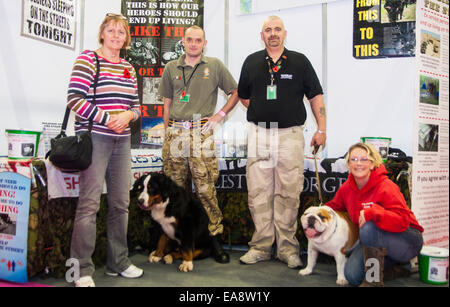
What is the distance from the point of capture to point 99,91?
2.04 metres

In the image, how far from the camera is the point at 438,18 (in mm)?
2465

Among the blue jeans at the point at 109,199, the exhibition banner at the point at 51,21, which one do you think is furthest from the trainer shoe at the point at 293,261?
the exhibition banner at the point at 51,21

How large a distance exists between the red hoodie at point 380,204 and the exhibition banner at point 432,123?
32 centimetres

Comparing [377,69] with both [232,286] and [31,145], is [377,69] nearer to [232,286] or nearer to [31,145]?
[232,286]

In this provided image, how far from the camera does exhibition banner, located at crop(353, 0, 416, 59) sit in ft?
10.8

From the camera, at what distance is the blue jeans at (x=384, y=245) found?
80.8 inches

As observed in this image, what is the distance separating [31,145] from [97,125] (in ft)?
1.95

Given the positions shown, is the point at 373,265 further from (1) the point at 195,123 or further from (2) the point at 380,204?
(1) the point at 195,123

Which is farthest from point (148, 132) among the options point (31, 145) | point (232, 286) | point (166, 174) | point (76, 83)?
point (232, 286)

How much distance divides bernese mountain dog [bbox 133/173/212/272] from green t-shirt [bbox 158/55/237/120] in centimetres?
56

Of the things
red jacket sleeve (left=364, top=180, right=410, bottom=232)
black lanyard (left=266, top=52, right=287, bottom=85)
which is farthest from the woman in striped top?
red jacket sleeve (left=364, top=180, right=410, bottom=232)

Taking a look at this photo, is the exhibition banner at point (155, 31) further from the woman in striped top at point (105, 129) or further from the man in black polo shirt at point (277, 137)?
the woman in striped top at point (105, 129)

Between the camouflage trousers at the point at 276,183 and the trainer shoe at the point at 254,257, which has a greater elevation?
the camouflage trousers at the point at 276,183

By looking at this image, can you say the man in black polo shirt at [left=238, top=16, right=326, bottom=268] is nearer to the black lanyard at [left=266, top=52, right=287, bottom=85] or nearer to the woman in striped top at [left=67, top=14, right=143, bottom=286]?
the black lanyard at [left=266, top=52, right=287, bottom=85]
